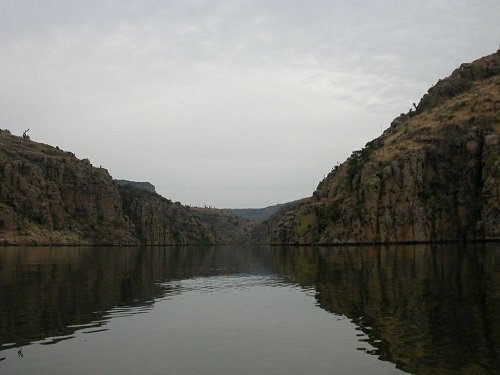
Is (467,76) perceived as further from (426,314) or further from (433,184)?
(426,314)

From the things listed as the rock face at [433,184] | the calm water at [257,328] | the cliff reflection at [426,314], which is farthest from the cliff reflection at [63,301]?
the rock face at [433,184]

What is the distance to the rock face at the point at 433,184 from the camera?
145000 mm

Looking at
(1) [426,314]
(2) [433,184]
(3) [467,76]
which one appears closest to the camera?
(1) [426,314]

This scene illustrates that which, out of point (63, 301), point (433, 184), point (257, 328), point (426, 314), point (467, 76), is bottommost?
point (257, 328)

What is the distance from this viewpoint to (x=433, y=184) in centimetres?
15762

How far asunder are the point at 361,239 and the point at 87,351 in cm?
14333

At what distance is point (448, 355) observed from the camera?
19266mm

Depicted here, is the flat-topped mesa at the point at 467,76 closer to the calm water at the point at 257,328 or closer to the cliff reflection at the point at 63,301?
the calm water at the point at 257,328

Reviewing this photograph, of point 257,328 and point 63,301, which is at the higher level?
point 63,301

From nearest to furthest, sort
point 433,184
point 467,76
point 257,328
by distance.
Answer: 1. point 257,328
2. point 433,184
3. point 467,76

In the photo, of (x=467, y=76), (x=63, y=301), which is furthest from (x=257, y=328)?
(x=467, y=76)

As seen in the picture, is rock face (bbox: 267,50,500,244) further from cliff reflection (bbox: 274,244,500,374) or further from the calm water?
the calm water

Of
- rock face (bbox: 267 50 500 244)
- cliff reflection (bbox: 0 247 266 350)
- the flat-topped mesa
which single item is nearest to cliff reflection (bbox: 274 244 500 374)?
cliff reflection (bbox: 0 247 266 350)

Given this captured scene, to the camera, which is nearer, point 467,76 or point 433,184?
point 433,184
